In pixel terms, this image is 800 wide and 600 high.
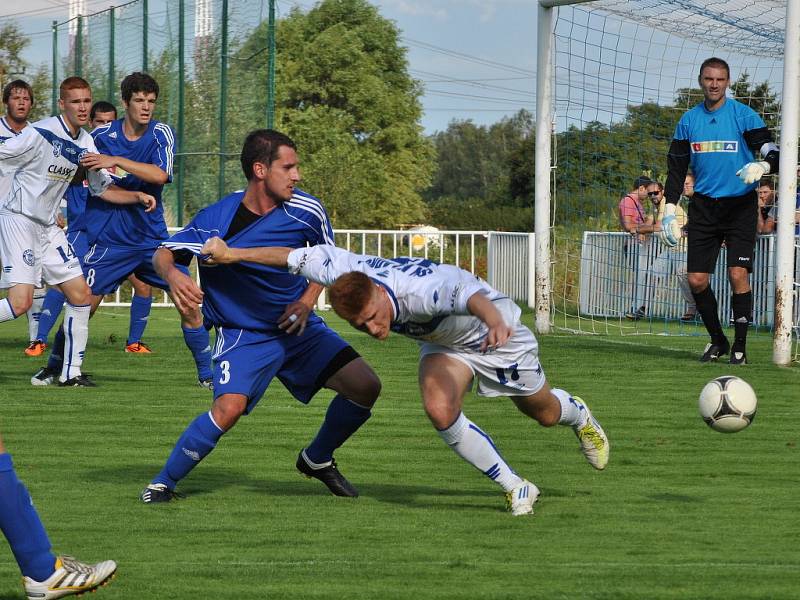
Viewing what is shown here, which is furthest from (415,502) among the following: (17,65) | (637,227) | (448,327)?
(17,65)

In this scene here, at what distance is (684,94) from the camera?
18.0 m

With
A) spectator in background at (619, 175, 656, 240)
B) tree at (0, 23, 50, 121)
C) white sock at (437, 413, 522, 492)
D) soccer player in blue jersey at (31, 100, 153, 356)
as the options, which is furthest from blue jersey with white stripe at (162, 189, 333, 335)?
tree at (0, 23, 50, 121)

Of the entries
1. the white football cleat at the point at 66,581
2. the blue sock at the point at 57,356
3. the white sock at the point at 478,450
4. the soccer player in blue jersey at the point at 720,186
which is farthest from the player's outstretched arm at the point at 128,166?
the white football cleat at the point at 66,581

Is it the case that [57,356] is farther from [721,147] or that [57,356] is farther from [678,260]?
[678,260]

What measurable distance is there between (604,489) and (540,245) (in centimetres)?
901

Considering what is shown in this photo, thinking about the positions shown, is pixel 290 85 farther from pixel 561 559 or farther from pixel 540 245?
pixel 561 559

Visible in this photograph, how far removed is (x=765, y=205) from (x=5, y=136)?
10558 millimetres

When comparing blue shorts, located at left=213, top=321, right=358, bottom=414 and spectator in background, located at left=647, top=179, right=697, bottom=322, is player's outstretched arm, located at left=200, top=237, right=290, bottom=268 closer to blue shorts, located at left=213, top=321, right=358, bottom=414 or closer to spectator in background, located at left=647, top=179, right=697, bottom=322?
blue shorts, located at left=213, top=321, right=358, bottom=414

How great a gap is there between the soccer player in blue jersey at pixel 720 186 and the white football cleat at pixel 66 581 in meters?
8.53

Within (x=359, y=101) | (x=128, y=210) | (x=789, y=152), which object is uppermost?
(x=359, y=101)

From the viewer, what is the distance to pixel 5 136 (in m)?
11.0

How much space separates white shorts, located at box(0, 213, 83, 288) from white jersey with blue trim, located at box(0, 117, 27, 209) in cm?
67

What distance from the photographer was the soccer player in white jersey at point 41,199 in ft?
33.7

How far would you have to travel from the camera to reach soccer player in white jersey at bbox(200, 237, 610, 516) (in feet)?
18.4
